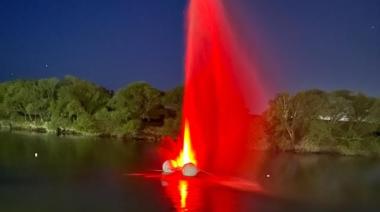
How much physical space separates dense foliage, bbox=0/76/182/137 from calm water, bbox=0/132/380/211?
29.9 metres

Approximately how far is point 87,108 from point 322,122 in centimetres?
3705

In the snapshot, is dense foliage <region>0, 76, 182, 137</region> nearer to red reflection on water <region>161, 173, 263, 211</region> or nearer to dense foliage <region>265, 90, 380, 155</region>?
dense foliage <region>265, 90, 380, 155</region>

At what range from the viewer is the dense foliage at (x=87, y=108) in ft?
241

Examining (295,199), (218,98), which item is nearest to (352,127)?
(218,98)

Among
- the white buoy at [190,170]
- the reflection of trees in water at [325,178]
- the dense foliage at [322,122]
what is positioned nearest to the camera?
the white buoy at [190,170]

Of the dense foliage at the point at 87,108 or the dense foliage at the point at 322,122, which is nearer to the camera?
the dense foliage at the point at 322,122

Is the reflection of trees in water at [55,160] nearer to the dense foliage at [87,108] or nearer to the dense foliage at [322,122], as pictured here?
the dense foliage at [322,122]

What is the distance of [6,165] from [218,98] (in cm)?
1575

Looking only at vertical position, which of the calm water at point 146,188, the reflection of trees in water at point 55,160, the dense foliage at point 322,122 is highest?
the dense foliage at point 322,122

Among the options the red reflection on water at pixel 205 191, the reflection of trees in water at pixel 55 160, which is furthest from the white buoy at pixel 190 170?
the reflection of trees in water at pixel 55 160

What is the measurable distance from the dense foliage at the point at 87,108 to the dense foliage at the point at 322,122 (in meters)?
14.1

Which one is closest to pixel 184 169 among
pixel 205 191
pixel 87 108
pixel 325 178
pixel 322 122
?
pixel 205 191

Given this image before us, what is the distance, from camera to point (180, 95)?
77.2 m

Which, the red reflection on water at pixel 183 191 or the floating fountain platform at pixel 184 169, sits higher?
the floating fountain platform at pixel 184 169
